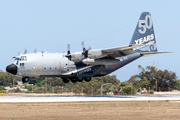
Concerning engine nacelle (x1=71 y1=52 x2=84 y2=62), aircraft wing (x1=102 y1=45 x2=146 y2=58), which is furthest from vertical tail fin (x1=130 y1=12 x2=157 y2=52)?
engine nacelle (x1=71 y1=52 x2=84 y2=62)

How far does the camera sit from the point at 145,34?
159ft

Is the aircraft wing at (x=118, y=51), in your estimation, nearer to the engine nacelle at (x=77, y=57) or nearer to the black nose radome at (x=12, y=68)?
the engine nacelle at (x=77, y=57)

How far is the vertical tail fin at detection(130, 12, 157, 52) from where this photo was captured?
48281 millimetres

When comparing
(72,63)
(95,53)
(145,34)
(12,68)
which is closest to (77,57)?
(72,63)

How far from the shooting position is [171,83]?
248 feet

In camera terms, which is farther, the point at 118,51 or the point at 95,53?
the point at 118,51

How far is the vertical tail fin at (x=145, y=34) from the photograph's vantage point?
48281 millimetres

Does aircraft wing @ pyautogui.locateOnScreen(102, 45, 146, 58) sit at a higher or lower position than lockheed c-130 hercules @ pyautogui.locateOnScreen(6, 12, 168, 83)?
higher

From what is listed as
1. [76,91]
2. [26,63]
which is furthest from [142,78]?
[26,63]

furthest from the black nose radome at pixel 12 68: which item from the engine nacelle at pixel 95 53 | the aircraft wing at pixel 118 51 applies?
the aircraft wing at pixel 118 51

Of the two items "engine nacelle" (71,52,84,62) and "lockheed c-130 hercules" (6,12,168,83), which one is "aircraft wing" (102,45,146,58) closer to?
"lockheed c-130 hercules" (6,12,168,83)

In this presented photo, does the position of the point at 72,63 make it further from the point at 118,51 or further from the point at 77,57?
the point at 118,51

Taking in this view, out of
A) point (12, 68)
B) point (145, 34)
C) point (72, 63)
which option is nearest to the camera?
point (12, 68)

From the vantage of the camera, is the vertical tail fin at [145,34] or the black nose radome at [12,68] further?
the vertical tail fin at [145,34]
